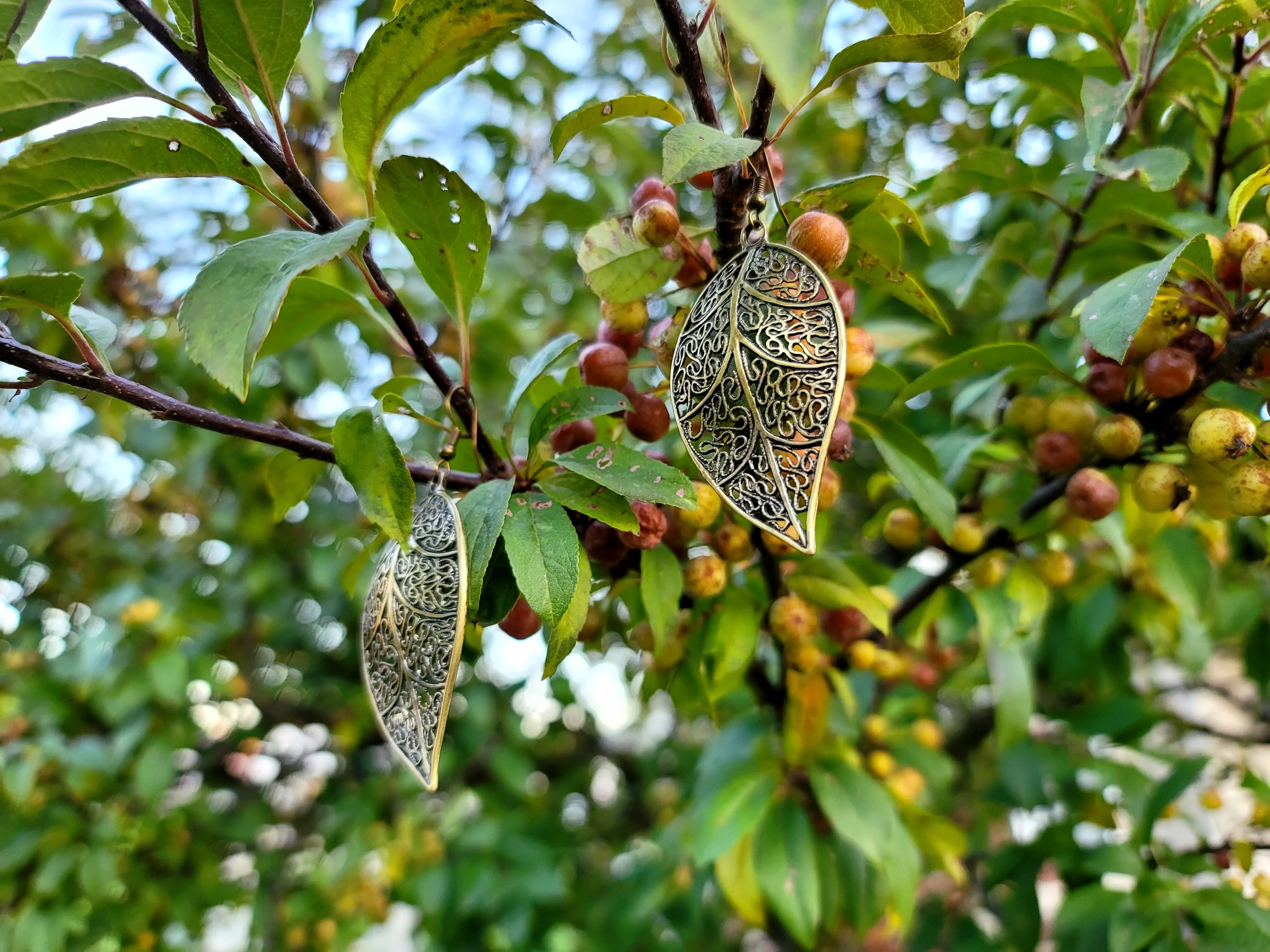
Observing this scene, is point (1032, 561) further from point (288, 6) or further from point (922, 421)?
point (288, 6)

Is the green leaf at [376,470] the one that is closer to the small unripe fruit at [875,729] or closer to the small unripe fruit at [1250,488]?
the small unripe fruit at [1250,488]

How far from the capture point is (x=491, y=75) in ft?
6.04

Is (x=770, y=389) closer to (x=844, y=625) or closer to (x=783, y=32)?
(x=783, y=32)

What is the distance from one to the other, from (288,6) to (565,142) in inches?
8.1

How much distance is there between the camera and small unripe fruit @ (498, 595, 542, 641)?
26.7 inches

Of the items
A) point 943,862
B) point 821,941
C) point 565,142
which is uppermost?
point 565,142

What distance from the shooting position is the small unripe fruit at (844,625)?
980 millimetres

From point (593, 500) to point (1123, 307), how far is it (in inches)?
16.1

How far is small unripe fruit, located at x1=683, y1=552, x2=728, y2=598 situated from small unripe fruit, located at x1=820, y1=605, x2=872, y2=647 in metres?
0.24

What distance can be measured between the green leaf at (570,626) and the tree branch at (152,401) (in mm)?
212

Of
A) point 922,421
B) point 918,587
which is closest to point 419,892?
point 918,587

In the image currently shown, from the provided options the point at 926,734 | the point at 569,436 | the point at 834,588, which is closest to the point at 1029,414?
the point at 834,588

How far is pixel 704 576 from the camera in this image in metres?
0.77

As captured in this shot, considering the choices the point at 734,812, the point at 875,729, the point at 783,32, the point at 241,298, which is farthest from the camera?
the point at 875,729
